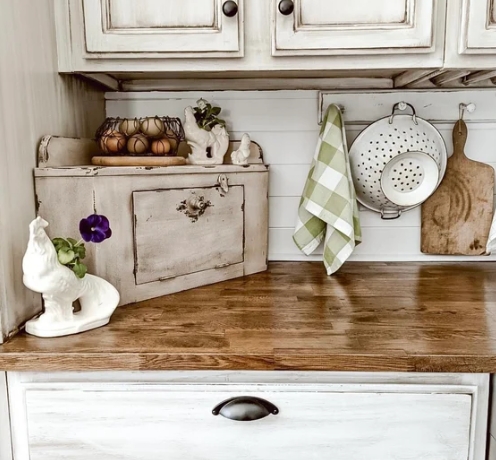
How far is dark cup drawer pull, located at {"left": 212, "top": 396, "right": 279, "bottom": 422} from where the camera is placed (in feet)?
3.00

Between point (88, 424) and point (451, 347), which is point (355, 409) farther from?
point (88, 424)

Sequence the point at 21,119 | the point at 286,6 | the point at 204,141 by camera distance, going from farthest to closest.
Result: the point at 204,141 < the point at 286,6 < the point at 21,119

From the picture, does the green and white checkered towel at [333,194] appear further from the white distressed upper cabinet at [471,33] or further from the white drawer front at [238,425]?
the white drawer front at [238,425]

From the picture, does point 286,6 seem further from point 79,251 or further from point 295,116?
point 79,251

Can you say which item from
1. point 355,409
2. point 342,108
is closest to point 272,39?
point 342,108

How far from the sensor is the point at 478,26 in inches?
44.8

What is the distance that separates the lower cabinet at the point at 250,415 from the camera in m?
0.92

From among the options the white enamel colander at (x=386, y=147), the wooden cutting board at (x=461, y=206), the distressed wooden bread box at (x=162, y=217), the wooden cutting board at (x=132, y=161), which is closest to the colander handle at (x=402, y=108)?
the white enamel colander at (x=386, y=147)

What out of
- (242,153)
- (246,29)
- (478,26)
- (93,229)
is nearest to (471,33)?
(478,26)

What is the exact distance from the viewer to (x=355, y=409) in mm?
922

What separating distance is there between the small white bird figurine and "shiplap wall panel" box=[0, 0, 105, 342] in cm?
48

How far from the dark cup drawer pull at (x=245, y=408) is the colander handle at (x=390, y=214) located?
84 cm

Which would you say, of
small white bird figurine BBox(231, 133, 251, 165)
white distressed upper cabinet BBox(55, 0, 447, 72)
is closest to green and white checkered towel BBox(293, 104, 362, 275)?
small white bird figurine BBox(231, 133, 251, 165)

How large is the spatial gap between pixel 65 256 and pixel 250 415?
45 cm
